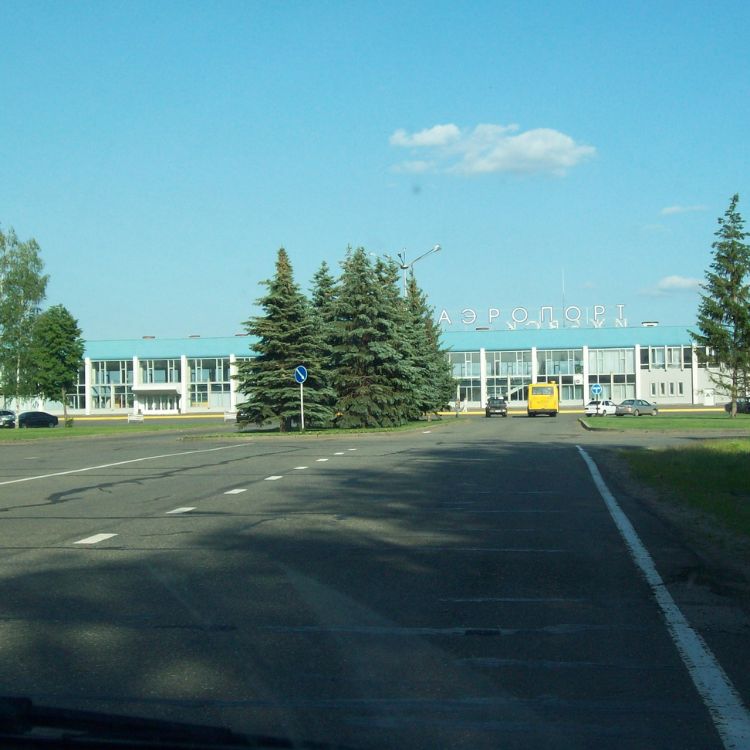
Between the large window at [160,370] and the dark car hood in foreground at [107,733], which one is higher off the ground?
the large window at [160,370]

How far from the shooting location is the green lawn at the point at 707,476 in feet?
44.2

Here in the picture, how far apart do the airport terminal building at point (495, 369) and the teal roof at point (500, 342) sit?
11 cm

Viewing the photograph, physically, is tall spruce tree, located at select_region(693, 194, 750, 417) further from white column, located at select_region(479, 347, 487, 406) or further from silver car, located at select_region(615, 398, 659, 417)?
white column, located at select_region(479, 347, 487, 406)

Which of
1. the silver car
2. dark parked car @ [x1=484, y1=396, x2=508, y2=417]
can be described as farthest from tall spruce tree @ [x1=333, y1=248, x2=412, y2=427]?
dark parked car @ [x1=484, y1=396, x2=508, y2=417]

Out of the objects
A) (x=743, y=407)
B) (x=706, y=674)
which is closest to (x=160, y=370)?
(x=743, y=407)

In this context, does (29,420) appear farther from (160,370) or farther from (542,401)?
(542,401)

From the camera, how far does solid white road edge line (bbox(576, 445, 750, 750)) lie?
4879mm

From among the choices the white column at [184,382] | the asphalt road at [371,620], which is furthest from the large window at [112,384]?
the asphalt road at [371,620]

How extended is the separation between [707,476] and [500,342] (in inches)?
3607

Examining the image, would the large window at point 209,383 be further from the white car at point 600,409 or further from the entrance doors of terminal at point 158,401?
the white car at point 600,409

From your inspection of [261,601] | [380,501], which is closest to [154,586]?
[261,601]

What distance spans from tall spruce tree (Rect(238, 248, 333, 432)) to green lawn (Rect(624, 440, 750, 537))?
22809mm

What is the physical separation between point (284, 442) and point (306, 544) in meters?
26.0

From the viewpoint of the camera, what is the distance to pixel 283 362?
46.8 m
